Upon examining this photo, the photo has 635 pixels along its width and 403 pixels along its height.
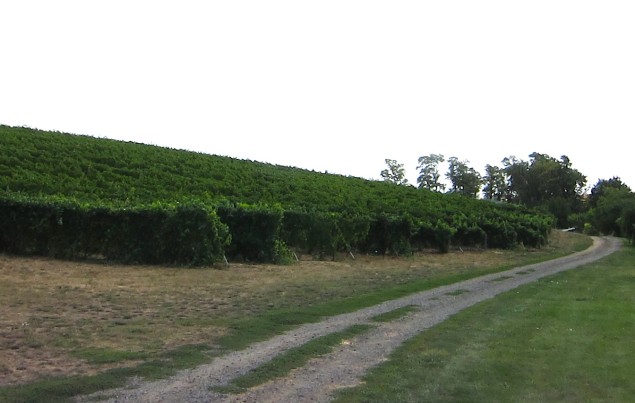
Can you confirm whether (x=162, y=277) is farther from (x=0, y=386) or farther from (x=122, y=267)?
(x=0, y=386)

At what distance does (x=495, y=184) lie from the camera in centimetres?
12656

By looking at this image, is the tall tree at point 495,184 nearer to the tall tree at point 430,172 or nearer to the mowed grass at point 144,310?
the tall tree at point 430,172

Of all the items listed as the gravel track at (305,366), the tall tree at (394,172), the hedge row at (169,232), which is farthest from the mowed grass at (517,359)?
the tall tree at (394,172)

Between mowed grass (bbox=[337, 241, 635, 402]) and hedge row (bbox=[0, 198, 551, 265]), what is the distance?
1053 centimetres

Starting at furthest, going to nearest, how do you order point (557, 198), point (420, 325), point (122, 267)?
1. point (557, 198)
2. point (122, 267)
3. point (420, 325)

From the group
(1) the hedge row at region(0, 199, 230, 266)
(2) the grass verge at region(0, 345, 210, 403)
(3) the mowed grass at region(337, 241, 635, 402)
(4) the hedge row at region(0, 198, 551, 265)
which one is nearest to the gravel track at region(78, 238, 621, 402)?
(2) the grass verge at region(0, 345, 210, 403)

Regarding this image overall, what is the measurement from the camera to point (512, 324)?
12.3m

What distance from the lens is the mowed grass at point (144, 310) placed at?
827 cm

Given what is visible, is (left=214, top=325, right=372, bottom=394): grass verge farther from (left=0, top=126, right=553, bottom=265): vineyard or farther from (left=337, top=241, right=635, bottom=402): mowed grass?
(left=0, top=126, right=553, bottom=265): vineyard

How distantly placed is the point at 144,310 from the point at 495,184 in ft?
391

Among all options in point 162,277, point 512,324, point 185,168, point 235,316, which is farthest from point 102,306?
point 185,168

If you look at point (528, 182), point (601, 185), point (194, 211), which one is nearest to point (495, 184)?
point (528, 182)

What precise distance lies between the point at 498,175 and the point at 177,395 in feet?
410

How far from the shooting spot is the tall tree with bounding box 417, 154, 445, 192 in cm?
11354
